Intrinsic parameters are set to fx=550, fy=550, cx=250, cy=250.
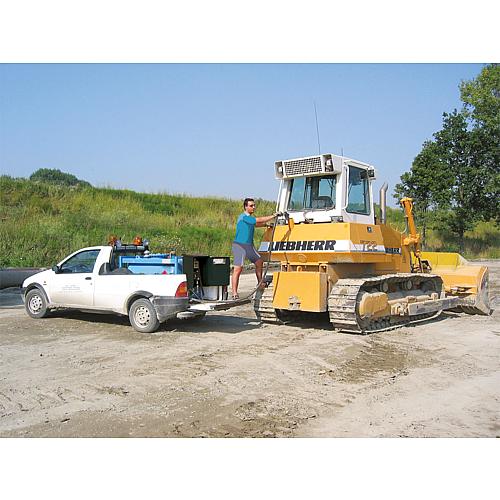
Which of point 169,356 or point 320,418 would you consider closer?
point 320,418

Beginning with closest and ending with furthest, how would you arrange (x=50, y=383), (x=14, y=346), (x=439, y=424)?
(x=439, y=424) → (x=50, y=383) → (x=14, y=346)

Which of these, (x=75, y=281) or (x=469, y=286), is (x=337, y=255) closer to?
(x=469, y=286)

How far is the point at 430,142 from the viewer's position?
2923 cm

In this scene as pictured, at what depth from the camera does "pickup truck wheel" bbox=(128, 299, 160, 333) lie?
931cm

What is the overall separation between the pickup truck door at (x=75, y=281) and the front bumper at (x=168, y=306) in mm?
1585

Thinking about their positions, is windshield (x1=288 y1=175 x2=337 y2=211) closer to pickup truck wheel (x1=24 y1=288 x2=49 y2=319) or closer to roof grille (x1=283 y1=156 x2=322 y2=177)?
roof grille (x1=283 y1=156 x2=322 y2=177)

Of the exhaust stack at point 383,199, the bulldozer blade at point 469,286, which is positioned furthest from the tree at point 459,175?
the exhaust stack at point 383,199

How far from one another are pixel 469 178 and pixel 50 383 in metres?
26.4

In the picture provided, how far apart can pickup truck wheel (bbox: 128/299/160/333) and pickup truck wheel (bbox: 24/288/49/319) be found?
2.25 m

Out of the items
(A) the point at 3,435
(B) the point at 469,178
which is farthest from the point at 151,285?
(B) the point at 469,178

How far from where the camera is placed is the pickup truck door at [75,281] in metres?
10.2

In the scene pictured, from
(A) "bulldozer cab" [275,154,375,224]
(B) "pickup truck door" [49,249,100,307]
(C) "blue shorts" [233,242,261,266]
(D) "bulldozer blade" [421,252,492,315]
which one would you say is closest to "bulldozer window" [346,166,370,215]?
(A) "bulldozer cab" [275,154,375,224]

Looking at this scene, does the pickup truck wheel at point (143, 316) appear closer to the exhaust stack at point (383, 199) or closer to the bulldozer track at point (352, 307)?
the bulldozer track at point (352, 307)

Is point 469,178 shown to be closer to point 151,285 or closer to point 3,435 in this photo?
point 151,285
